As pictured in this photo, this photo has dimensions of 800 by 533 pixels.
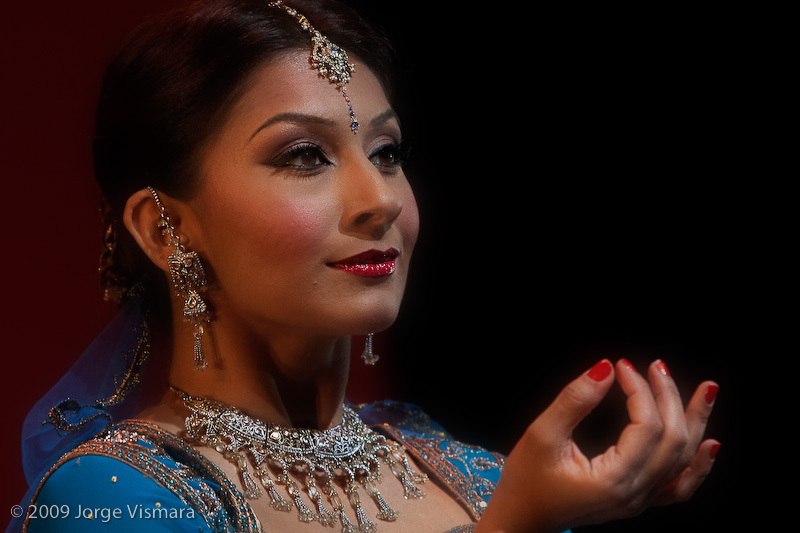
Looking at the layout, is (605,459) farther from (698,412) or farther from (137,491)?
(137,491)

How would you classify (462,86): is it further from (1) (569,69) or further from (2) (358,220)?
(2) (358,220)

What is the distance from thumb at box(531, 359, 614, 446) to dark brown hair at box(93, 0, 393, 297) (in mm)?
711

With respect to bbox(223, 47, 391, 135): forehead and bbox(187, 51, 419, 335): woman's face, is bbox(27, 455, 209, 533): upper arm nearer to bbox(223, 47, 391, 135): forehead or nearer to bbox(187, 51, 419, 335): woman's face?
bbox(187, 51, 419, 335): woman's face

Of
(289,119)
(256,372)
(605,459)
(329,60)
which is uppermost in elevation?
(329,60)

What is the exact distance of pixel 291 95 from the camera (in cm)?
150

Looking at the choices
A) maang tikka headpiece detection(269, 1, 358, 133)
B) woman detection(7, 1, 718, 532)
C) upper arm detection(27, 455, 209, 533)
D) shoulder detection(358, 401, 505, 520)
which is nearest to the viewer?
upper arm detection(27, 455, 209, 533)

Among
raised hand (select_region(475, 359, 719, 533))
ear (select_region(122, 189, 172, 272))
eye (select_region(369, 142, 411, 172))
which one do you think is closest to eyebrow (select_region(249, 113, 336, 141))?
eye (select_region(369, 142, 411, 172))

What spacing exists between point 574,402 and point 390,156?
63 cm

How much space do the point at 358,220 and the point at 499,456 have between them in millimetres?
701

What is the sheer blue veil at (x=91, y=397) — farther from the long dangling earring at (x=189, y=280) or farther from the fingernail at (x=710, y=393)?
the fingernail at (x=710, y=393)

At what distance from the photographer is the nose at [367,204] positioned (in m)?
1.44

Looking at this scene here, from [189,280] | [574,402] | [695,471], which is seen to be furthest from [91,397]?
[695,471]

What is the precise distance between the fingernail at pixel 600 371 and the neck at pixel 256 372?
0.56 meters

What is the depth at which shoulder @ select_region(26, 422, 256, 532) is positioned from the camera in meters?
1.31
